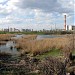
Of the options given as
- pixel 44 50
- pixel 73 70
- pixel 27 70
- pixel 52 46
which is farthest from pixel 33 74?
pixel 52 46

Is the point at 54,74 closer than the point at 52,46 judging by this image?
Yes

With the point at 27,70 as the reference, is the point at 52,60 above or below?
above

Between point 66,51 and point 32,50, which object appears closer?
point 66,51

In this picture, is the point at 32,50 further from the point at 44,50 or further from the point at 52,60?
the point at 52,60

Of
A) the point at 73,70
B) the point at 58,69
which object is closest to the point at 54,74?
the point at 58,69

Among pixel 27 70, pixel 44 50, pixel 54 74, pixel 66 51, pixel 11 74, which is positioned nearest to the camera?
pixel 54 74

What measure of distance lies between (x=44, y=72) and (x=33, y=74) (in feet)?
7.46

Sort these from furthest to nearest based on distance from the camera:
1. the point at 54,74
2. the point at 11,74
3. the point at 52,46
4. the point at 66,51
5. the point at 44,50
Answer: the point at 52,46
the point at 44,50
the point at 66,51
the point at 11,74
the point at 54,74

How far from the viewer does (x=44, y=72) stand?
7.25 meters

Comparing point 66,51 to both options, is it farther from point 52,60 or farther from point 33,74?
point 52,60

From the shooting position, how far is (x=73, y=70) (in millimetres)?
9266

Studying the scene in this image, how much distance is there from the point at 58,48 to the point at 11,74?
1029 cm

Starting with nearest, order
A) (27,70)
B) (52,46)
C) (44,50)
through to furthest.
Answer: (27,70) < (44,50) < (52,46)

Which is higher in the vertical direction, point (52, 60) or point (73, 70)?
point (52, 60)
